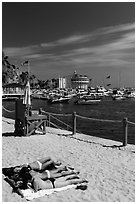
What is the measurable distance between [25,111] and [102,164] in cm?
449

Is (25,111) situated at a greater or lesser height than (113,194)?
greater

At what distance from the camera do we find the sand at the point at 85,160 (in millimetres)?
4906

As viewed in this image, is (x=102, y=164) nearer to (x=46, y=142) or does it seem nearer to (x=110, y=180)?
(x=110, y=180)

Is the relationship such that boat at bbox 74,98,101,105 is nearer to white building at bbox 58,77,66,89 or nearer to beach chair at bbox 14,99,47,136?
beach chair at bbox 14,99,47,136

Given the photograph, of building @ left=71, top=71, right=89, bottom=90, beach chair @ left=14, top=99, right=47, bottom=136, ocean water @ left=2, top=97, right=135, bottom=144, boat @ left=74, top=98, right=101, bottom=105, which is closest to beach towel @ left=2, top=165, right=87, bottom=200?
beach chair @ left=14, top=99, right=47, bottom=136

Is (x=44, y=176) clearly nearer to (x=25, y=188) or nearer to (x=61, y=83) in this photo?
(x=25, y=188)

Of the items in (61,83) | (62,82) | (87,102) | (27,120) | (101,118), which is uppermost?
(62,82)

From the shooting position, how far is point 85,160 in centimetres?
717

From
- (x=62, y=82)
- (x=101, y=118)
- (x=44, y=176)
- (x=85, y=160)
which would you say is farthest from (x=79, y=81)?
(x=44, y=176)

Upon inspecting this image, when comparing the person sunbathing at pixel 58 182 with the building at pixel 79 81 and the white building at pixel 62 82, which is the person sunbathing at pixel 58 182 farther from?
the white building at pixel 62 82

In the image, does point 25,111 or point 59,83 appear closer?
point 25,111

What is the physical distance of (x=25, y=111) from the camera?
10.2 meters

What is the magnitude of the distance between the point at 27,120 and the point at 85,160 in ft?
12.4

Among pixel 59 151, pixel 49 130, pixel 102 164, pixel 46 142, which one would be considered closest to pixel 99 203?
pixel 102 164
